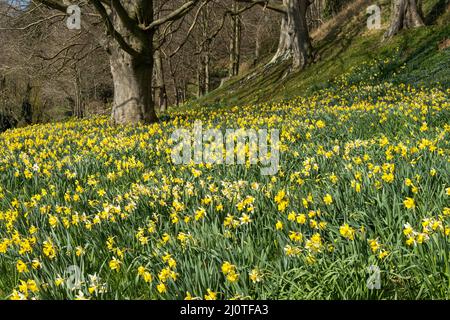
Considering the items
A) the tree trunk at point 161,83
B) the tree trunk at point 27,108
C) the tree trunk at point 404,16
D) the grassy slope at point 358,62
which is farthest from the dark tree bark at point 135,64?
the tree trunk at point 27,108

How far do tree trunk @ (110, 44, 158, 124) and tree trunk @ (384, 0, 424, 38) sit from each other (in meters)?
11.0

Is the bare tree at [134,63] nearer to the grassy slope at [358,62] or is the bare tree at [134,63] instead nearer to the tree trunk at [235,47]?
the grassy slope at [358,62]

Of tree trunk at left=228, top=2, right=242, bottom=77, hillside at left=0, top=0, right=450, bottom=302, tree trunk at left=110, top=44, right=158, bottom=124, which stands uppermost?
tree trunk at left=228, top=2, right=242, bottom=77

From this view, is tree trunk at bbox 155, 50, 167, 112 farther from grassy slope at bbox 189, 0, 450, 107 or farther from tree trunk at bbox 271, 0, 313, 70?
tree trunk at bbox 271, 0, 313, 70

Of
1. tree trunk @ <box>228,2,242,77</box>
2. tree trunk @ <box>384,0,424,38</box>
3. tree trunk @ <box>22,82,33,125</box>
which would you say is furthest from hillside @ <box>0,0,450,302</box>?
tree trunk @ <box>22,82,33,125</box>

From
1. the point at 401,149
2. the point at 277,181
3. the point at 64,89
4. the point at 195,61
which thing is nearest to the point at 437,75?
the point at 401,149

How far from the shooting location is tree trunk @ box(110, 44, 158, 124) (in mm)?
10750

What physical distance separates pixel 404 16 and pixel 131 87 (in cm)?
1215

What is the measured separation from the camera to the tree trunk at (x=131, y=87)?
10.8 meters

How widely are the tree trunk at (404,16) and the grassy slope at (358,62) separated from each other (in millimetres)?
444

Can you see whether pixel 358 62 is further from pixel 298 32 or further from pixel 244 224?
pixel 244 224

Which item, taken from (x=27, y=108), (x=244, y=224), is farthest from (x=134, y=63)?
(x=27, y=108)
